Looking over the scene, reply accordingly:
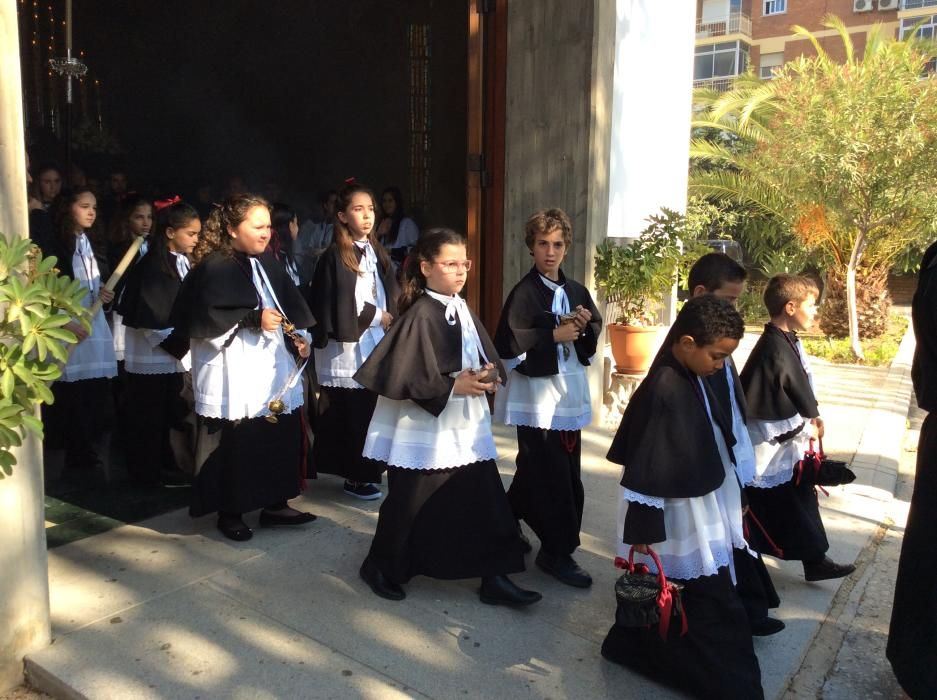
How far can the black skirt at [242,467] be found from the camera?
14.3ft

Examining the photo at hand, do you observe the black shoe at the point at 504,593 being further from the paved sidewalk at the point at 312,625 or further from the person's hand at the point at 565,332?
the person's hand at the point at 565,332

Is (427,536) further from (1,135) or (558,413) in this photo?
(1,135)

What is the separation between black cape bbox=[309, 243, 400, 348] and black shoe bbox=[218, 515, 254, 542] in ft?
3.73

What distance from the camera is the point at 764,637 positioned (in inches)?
142

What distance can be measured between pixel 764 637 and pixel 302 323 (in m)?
2.72

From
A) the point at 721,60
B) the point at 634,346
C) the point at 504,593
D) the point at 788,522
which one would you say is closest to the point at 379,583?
the point at 504,593

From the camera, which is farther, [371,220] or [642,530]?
[371,220]

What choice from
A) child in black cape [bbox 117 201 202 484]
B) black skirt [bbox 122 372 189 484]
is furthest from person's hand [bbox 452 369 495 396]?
black skirt [bbox 122 372 189 484]

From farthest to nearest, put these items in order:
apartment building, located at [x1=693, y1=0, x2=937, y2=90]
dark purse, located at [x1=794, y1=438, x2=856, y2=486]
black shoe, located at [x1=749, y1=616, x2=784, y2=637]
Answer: apartment building, located at [x1=693, y1=0, x2=937, y2=90] < dark purse, located at [x1=794, y1=438, x2=856, y2=486] < black shoe, located at [x1=749, y1=616, x2=784, y2=637]

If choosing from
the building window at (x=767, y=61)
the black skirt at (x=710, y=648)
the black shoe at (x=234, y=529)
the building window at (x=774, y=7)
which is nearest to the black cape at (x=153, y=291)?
the black shoe at (x=234, y=529)

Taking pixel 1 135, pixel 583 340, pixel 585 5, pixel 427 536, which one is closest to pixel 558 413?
pixel 583 340

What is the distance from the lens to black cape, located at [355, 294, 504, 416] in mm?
3568

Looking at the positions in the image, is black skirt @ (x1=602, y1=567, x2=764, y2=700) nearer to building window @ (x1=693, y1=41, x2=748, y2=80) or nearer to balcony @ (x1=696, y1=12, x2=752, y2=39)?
building window @ (x1=693, y1=41, x2=748, y2=80)

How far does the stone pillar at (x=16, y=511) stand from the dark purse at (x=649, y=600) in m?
2.15
